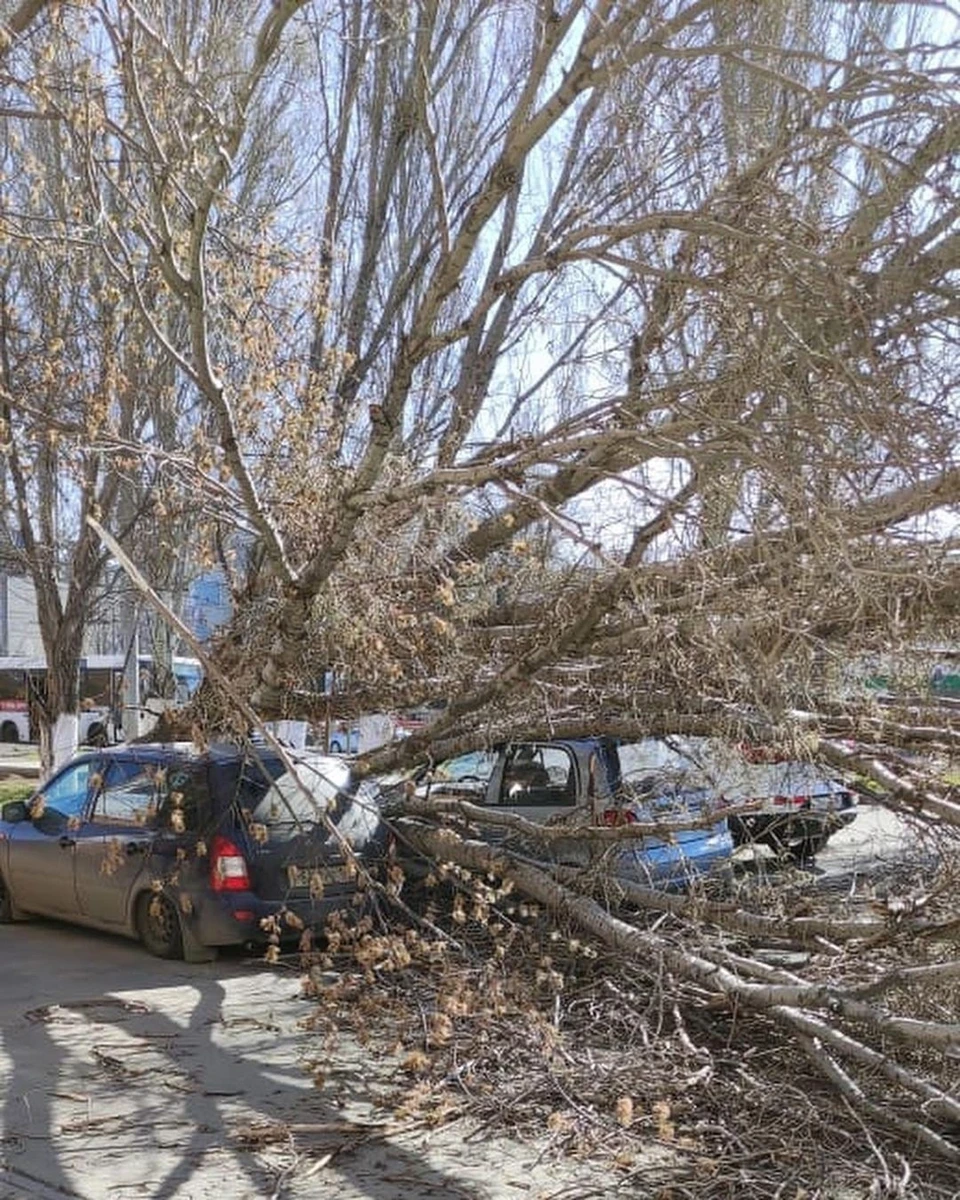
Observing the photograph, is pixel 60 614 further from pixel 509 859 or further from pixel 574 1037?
pixel 574 1037

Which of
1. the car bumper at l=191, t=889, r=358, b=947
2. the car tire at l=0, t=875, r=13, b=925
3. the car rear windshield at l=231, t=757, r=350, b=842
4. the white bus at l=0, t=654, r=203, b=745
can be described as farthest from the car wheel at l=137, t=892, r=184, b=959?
the car tire at l=0, t=875, r=13, b=925

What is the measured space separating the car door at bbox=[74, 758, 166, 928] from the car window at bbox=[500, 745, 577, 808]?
254 cm

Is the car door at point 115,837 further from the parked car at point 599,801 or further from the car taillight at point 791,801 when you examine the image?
the car taillight at point 791,801

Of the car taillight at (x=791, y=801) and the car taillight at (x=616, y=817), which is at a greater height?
the car taillight at (x=791, y=801)

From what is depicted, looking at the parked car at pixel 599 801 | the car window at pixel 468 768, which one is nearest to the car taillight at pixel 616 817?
the parked car at pixel 599 801

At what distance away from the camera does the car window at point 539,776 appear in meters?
9.23

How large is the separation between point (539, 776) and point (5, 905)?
4.45 m

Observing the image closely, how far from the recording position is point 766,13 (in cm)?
596

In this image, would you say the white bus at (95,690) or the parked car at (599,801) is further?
the white bus at (95,690)

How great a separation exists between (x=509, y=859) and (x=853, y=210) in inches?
157

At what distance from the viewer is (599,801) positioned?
7.65 metres

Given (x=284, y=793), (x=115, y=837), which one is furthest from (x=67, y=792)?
(x=284, y=793)

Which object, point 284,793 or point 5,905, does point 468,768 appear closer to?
point 284,793

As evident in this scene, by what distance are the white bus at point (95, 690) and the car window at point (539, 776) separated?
2.38m
